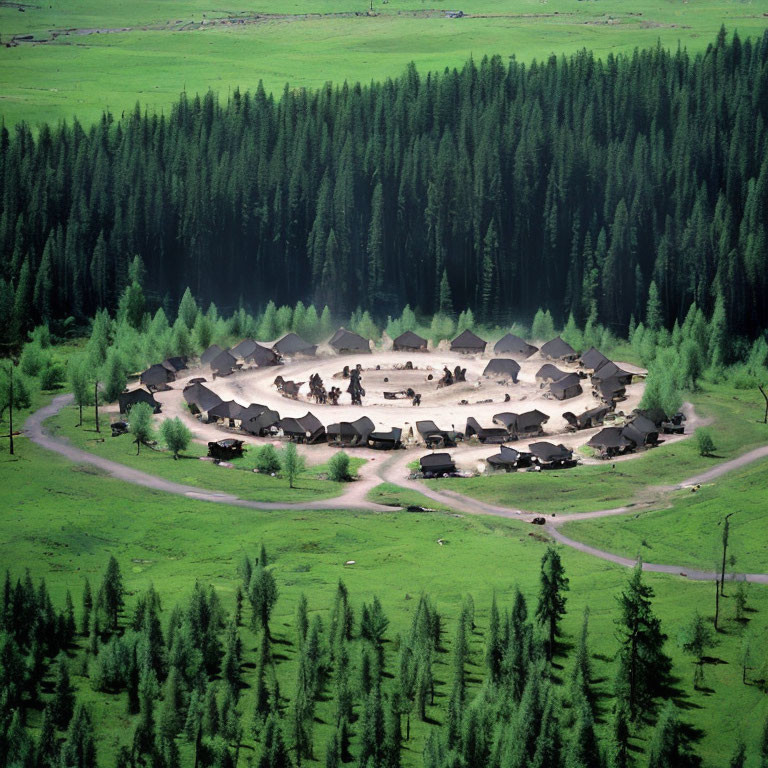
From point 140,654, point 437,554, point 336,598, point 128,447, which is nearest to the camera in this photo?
point 140,654

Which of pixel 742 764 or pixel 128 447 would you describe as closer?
pixel 742 764

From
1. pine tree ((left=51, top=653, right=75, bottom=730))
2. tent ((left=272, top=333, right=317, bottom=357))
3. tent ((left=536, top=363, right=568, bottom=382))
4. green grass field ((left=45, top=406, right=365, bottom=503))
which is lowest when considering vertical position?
green grass field ((left=45, top=406, right=365, bottom=503))

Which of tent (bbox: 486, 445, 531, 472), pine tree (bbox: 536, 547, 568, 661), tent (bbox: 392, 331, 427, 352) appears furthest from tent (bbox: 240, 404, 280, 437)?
pine tree (bbox: 536, 547, 568, 661)

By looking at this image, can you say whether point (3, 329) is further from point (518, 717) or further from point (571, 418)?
point (518, 717)

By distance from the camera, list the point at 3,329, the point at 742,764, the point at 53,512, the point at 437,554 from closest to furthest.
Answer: the point at 742,764 → the point at 437,554 → the point at 53,512 → the point at 3,329

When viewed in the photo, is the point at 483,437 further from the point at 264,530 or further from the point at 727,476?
the point at 264,530

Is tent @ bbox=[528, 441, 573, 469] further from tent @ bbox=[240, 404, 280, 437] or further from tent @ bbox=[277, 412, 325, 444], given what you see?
tent @ bbox=[240, 404, 280, 437]

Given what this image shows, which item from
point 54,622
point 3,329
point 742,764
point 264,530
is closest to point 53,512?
point 264,530

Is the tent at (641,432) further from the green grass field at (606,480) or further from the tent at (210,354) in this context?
the tent at (210,354)
